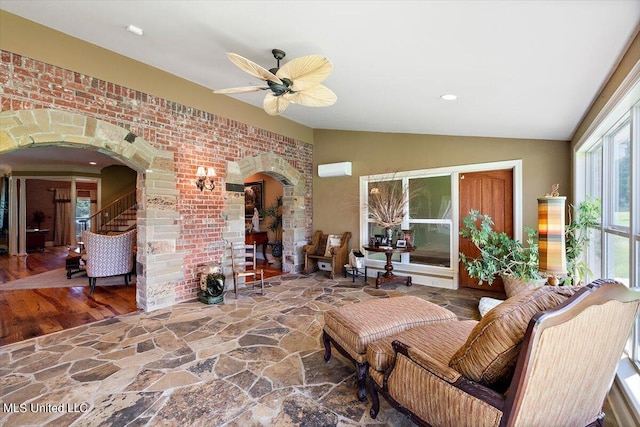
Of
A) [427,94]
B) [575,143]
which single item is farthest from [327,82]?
[575,143]

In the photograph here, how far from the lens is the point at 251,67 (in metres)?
2.46

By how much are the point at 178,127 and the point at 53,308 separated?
304 centimetres

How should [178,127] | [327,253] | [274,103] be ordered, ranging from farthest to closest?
[327,253]
[178,127]
[274,103]

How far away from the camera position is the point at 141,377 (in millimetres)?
2350

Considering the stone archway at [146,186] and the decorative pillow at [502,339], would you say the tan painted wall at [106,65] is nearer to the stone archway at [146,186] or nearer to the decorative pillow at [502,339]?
the stone archway at [146,186]

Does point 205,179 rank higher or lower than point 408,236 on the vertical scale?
higher

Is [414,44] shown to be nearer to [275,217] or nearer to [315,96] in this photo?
[315,96]

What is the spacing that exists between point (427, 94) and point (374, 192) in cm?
259

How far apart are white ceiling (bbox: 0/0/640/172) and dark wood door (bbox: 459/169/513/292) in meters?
0.87

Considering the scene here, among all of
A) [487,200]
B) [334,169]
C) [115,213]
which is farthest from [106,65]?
[115,213]

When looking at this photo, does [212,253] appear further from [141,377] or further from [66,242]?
[66,242]

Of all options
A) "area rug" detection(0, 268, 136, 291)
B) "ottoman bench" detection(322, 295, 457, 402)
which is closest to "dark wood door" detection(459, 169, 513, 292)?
"ottoman bench" detection(322, 295, 457, 402)

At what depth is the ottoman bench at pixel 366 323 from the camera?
6.80ft

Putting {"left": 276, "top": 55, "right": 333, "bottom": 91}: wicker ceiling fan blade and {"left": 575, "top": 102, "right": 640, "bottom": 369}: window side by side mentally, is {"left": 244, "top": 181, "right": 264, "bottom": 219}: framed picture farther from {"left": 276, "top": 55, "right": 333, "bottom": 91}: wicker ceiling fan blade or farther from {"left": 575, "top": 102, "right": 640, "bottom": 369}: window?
{"left": 575, "top": 102, "right": 640, "bottom": 369}: window
